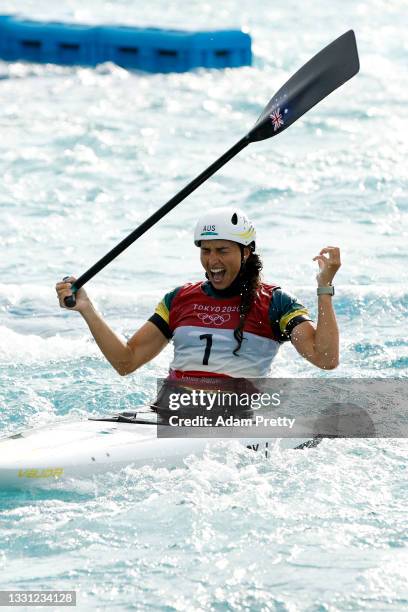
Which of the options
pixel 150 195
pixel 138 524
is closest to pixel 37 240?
pixel 150 195

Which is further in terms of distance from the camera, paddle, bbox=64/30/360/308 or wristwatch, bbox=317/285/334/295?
paddle, bbox=64/30/360/308

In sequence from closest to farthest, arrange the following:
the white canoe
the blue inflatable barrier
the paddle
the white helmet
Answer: the white canoe, the white helmet, the paddle, the blue inflatable barrier

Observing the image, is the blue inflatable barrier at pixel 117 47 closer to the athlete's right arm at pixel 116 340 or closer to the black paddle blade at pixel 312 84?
the black paddle blade at pixel 312 84

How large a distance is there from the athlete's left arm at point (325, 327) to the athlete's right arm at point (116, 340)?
2.53 feet

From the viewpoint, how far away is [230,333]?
530cm

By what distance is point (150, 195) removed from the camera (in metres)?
11.5

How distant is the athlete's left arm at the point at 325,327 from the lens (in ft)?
16.4

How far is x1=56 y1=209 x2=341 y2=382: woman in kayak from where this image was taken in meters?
5.27

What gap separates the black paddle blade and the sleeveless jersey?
3.41 ft

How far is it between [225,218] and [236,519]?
1352mm

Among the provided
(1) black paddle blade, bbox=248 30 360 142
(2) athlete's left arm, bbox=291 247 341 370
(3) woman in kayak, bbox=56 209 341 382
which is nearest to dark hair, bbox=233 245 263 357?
(3) woman in kayak, bbox=56 209 341 382

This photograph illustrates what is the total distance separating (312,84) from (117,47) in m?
10.2

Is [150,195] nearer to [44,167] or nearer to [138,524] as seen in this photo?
[44,167]

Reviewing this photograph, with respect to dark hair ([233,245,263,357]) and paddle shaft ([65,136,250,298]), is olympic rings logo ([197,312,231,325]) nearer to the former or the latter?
dark hair ([233,245,263,357])
